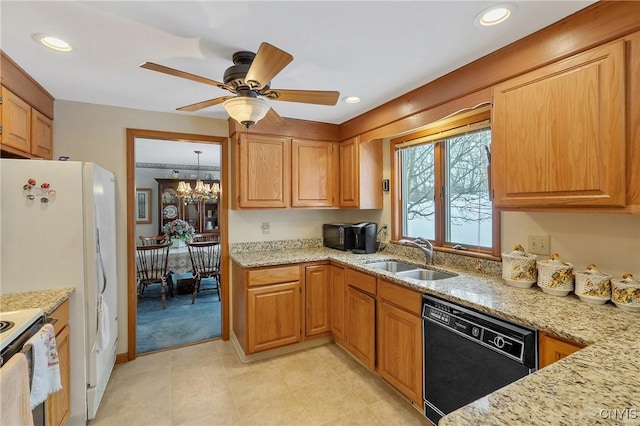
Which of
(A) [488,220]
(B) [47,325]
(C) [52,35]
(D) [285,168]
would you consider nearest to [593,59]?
(A) [488,220]

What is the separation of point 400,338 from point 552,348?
3.11ft

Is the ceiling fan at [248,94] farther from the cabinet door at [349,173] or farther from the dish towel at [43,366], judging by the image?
the dish towel at [43,366]

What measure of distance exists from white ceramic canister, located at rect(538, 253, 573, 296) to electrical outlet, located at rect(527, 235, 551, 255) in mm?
129

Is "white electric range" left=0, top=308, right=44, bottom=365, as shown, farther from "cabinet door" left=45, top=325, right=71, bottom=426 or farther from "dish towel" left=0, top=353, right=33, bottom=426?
"cabinet door" left=45, top=325, right=71, bottom=426

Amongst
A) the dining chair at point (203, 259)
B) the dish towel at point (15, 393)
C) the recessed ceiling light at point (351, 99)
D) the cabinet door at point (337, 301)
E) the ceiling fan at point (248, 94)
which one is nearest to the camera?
the dish towel at point (15, 393)

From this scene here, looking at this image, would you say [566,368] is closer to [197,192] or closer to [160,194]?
[197,192]

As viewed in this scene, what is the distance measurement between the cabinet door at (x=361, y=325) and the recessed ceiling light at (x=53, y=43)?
245cm

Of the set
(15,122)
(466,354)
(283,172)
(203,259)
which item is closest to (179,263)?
(203,259)

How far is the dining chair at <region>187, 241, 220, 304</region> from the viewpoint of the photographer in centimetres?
421

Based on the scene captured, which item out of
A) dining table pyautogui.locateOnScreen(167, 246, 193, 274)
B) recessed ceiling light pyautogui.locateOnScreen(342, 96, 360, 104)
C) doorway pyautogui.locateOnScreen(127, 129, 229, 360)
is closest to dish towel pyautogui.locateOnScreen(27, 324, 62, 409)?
doorway pyautogui.locateOnScreen(127, 129, 229, 360)

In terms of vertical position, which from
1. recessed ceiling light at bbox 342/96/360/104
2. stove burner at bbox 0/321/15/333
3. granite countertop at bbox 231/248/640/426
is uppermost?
recessed ceiling light at bbox 342/96/360/104

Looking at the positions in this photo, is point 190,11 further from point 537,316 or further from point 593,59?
point 537,316

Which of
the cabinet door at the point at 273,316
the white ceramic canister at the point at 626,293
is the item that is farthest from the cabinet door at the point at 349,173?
the white ceramic canister at the point at 626,293

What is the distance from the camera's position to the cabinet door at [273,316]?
2.57 meters
